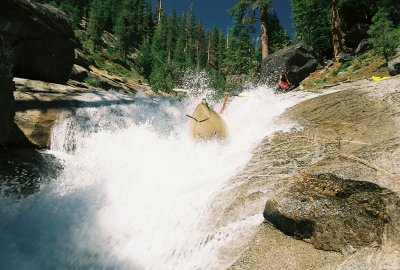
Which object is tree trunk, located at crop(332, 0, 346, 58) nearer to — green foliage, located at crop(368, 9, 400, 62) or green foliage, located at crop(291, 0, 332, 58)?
green foliage, located at crop(291, 0, 332, 58)

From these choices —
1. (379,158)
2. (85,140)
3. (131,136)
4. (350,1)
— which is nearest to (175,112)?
(131,136)

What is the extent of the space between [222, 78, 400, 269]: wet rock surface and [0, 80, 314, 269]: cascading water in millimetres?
360

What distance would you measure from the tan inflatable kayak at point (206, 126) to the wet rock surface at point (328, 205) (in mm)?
2646

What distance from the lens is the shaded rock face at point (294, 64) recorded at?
Result: 21.0 metres

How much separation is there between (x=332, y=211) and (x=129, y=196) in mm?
3717

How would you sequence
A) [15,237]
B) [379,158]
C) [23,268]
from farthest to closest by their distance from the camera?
[15,237] → [23,268] → [379,158]

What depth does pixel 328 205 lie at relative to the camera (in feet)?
13.1

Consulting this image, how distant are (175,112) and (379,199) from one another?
780 centimetres

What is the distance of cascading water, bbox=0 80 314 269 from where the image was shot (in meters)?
4.68

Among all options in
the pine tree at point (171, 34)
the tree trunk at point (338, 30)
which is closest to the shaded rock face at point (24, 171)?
the tree trunk at point (338, 30)

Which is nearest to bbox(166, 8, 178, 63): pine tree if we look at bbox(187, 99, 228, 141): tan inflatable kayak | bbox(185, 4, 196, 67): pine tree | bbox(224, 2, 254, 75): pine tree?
bbox(185, 4, 196, 67): pine tree

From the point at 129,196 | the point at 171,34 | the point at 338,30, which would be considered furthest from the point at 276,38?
the point at 171,34

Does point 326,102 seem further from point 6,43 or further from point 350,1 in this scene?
point 350,1

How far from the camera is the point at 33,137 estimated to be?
26.7 feet
